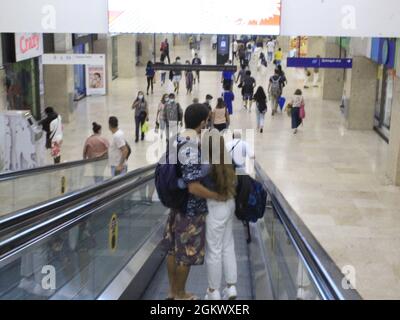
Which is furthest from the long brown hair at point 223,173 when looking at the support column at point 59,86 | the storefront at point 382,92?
the support column at point 59,86

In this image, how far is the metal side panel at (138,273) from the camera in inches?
199

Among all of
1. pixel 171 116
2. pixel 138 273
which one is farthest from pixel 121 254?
pixel 171 116

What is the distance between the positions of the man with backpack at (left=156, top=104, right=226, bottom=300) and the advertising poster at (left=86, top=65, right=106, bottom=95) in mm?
19691

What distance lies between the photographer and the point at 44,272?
4.46m

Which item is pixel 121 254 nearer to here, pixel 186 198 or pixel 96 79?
pixel 186 198

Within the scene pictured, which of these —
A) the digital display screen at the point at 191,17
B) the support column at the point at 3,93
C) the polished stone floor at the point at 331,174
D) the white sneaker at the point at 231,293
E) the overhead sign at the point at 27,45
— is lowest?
the polished stone floor at the point at 331,174

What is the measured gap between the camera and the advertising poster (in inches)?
946

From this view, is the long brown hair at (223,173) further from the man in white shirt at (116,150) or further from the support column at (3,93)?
the support column at (3,93)

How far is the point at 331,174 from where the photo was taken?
568 inches

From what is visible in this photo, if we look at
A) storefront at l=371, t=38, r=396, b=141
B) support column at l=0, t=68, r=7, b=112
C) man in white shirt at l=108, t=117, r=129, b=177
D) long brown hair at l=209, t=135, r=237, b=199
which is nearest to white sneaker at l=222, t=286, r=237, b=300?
long brown hair at l=209, t=135, r=237, b=199

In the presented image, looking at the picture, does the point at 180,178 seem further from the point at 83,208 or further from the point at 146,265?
the point at 146,265

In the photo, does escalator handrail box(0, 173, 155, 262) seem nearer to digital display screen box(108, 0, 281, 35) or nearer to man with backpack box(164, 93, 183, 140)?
digital display screen box(108, 0, 281, 35)

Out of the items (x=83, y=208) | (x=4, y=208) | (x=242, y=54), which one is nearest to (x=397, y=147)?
(x=4, y=208)

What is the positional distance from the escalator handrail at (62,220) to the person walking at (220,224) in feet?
3.25
